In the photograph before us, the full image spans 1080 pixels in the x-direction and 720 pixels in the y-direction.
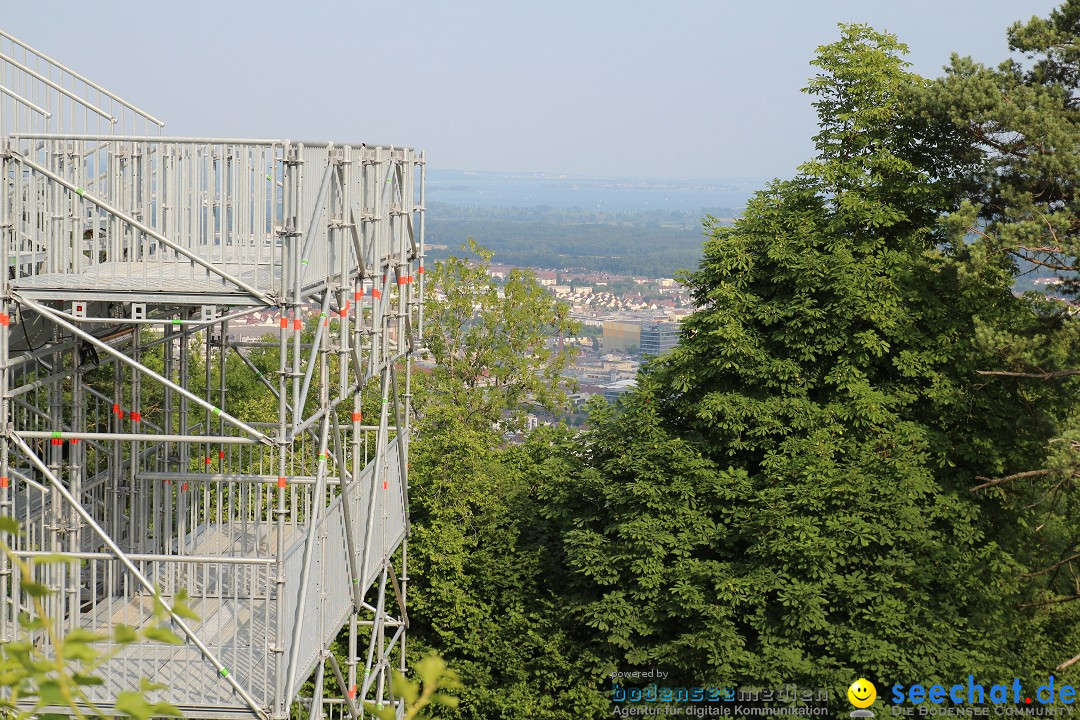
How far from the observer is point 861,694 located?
54.4ft

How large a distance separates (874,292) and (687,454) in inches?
144

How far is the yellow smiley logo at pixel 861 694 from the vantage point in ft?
54.3

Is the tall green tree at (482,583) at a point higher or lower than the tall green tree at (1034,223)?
lower

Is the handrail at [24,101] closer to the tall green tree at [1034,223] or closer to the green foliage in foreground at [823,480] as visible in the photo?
the green foliage in foreground at [823,480]

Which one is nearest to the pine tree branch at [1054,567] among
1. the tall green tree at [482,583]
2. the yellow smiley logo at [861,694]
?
the yellow smiley logo at [861,694]

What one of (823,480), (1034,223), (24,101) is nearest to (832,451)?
(823,480)

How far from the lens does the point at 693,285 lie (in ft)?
66.6

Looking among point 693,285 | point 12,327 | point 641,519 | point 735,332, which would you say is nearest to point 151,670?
point 12,327

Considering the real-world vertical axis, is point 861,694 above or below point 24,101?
below

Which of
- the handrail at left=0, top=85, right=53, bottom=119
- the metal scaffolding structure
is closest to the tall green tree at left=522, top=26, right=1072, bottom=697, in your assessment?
the metal scaffolding structure

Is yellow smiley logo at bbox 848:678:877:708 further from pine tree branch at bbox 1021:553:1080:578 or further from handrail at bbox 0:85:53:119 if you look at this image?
handrail at bbox 0:85:53:119

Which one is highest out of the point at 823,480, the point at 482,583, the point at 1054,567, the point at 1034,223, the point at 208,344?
the point at 1034,223

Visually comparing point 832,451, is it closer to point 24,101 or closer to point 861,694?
point 861,694

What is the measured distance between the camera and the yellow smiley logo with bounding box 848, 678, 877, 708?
1655 centimetres
